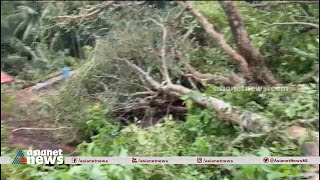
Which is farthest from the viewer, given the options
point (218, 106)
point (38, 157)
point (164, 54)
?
point (164, 54)

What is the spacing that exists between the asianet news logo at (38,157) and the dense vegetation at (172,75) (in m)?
0.04

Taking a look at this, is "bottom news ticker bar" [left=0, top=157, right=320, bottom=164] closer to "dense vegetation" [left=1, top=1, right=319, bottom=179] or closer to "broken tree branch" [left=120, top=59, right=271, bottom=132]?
"dense vegetation" [left=1, top=1, right=319, bottom=179]

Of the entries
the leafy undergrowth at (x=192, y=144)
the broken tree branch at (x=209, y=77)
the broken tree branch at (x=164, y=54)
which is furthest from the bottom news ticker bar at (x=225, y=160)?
the broken tree branch at (x=164, y=54)

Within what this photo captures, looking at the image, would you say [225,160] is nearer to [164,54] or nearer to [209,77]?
[209,77]

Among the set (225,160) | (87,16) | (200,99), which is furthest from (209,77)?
(87,16)

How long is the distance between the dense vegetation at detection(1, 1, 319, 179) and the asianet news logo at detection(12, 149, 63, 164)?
4 centimetres

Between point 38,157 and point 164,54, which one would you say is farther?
point 164,54

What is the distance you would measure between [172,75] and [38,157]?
95cm

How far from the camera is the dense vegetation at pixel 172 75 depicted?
2256 millimetres

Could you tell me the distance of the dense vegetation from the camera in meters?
2.26

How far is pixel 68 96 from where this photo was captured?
2420mm

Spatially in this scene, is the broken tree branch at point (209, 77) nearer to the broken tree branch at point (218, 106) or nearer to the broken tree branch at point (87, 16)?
the broken tree branch at point (218, 106)

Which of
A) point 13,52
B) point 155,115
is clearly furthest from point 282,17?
point 13,52

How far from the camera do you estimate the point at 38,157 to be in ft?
7.09
